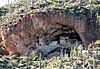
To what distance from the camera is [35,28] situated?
65875 millimetres

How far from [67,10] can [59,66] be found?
1387cm

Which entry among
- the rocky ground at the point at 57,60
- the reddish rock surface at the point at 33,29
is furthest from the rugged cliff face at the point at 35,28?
the rocky ground at the point at 57,60

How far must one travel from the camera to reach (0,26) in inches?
2670

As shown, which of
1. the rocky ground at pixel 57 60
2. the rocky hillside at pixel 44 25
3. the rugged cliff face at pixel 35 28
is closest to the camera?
the rocky ground at pixel 57 60

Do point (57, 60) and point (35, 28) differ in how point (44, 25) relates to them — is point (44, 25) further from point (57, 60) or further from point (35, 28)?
point (57, 60)

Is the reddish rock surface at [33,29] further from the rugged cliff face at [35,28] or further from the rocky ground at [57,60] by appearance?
the rocky ground at [57,60]

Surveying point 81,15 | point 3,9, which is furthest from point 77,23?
point 3,9

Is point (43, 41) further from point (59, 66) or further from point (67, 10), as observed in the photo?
point (59, 66)

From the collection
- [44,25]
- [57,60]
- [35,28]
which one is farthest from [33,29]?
[57,60]

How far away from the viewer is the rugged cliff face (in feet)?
213

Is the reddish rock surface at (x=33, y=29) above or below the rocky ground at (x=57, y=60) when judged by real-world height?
above

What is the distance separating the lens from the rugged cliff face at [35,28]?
65.1m

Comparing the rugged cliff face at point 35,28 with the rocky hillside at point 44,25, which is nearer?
the rugged cliff face at point 35,28

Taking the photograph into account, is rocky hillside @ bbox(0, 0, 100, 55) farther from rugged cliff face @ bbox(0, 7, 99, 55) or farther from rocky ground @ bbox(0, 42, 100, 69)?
rocky ground @ bbox(0, 42, 100, 69)
